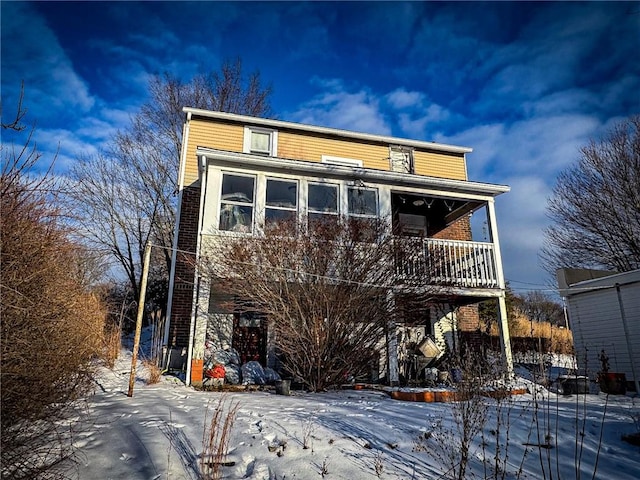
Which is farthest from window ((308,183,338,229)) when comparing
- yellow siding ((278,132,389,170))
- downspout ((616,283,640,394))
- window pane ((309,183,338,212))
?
downspout ((616,283,640,394))

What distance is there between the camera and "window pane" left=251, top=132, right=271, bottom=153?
12.9 m

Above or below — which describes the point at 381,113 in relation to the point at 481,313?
above

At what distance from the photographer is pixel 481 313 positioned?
17.8 m

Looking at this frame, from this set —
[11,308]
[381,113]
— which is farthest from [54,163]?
[381,113]

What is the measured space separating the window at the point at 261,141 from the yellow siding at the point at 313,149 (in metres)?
0.17

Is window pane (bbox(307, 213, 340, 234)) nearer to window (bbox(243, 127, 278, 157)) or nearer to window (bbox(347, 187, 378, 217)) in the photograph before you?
window (bbox(347, 187, 378, 217))

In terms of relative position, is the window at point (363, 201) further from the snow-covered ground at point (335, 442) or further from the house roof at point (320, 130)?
the snow-covered ground at point (335, 442)

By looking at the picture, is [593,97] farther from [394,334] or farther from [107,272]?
[107,272]

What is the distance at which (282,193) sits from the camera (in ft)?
32.5

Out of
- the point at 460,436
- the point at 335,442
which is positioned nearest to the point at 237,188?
the point at 335,442

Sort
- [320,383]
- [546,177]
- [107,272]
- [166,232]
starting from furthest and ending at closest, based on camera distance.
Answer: [546,177], [166,232], [107,272], [320,383]

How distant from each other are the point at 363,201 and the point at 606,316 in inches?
288

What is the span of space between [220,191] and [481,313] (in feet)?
45.2

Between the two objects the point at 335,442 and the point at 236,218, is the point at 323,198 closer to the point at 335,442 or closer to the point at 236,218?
the point at 236,218
